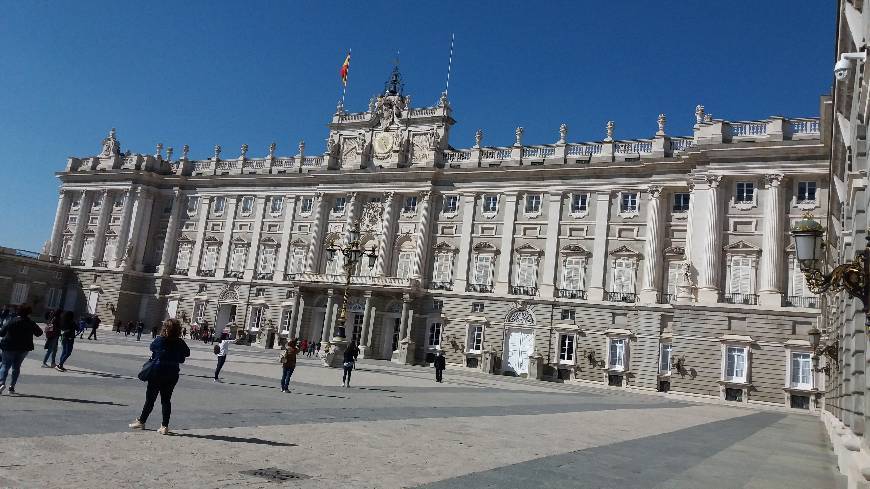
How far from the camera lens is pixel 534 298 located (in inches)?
1697

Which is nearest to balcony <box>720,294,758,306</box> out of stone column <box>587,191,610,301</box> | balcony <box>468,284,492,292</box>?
stone column <box>587,191,610,301</box>

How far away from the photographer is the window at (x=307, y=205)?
177 feet

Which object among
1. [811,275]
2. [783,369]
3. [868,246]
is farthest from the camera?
[783,369]

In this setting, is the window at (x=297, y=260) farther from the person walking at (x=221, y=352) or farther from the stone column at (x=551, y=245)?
the person walking at (x=221, y=352)

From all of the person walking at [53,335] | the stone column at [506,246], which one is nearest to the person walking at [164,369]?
the person walking at [53,335]

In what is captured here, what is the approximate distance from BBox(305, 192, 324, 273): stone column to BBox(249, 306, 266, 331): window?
5.69 m

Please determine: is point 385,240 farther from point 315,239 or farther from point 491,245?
point 491,245

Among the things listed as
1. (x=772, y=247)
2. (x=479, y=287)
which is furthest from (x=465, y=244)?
(x=772, y=247)

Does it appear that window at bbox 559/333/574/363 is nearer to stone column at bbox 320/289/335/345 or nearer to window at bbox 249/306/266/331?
stone column at bbox 320/289/335/345

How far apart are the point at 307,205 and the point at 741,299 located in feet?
110

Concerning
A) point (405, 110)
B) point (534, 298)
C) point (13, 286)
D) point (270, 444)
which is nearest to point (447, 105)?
point (405, 110)

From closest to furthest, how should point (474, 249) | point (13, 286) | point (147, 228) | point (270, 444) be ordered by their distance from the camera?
1. point (270, 444)
2. point (474, 249)
3. point (13, 286)
4. point (147, 228)

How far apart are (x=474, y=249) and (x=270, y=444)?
37968 millimetres

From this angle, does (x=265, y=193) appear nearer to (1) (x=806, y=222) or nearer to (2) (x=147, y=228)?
(2) (x=147, y=228)
